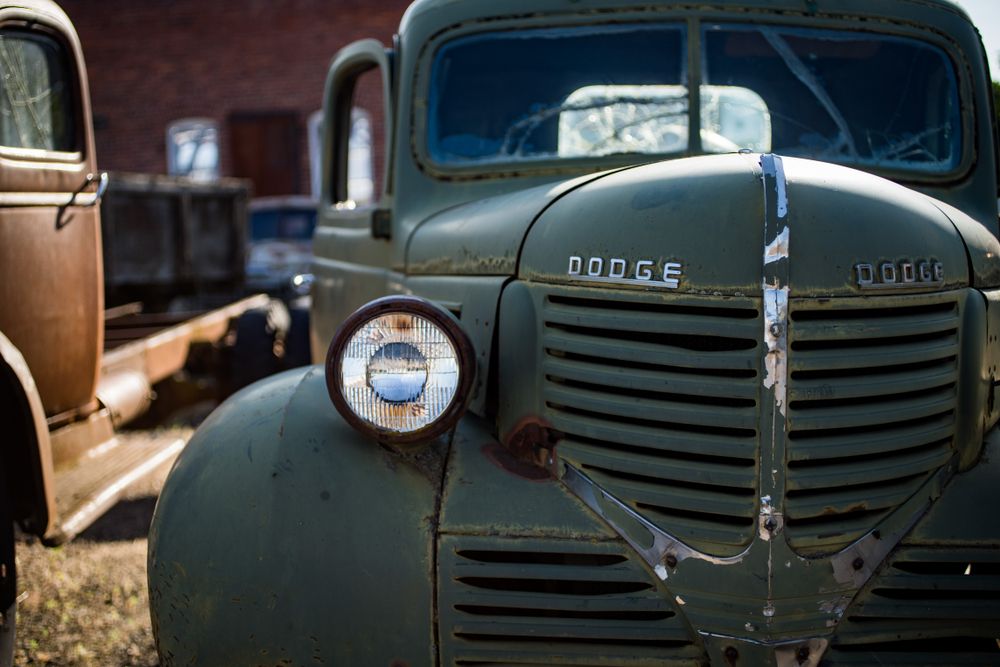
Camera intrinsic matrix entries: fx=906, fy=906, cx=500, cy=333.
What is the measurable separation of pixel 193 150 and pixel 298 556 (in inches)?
695

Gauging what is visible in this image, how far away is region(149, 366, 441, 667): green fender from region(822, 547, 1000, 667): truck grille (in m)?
0.86

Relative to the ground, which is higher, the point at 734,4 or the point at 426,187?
the point at 734,4

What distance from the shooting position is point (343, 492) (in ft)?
6.31

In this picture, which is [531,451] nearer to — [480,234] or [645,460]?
[645,460]

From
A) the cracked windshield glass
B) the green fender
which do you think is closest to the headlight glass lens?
the green fender

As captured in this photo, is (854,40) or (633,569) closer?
(633,569)

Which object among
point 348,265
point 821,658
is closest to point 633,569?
point 821,658

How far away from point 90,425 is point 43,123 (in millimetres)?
1372

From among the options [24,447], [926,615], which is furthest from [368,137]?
[926,615]

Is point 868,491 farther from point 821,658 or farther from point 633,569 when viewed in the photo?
point 633,569

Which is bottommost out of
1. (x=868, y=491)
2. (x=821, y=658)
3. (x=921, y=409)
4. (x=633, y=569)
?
(x=821, y=658)

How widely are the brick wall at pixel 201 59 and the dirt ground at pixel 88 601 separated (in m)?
13.3

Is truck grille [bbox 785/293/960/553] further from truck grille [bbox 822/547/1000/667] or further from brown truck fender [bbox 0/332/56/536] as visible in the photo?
brown truck fender [bbox 0/332/56/536]

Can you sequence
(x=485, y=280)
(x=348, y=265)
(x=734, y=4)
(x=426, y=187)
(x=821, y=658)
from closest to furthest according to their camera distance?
(x=821, y=658) < (x=485, y=280) < (x=734, y=4) < (x=426, y=187) < (x=348, y=265)
